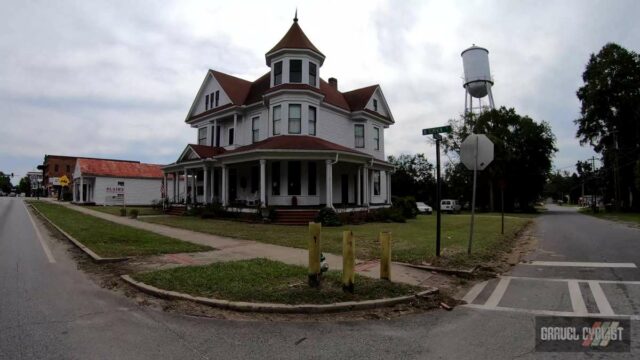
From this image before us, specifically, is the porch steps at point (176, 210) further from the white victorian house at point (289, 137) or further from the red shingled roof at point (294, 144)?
the red shingled roof at point (294, 144)

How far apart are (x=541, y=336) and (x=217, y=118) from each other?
88.4ft

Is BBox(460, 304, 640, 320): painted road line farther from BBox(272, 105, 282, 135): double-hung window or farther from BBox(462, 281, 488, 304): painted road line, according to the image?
BBox(272, 105, 282, 135): double-hung window

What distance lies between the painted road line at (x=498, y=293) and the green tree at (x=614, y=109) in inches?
1844

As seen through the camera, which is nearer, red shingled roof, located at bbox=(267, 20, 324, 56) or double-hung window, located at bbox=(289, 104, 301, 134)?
double-hung window, located at bbox=(289, 104, 301, 134)

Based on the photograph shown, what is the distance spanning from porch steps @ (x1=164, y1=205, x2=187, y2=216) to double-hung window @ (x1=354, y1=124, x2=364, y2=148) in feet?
41.8

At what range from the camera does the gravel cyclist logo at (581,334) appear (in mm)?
4453

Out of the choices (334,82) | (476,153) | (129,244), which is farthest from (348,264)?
(334,82)

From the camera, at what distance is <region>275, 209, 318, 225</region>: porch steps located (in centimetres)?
2042

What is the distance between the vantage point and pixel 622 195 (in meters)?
55.8

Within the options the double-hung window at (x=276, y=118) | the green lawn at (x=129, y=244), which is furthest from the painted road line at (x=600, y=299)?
the double-hung window at (x=276, y=118)

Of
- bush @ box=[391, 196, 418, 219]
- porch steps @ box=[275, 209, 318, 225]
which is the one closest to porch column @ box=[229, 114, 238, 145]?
porch steps @ box=[275, 209, 318, 225]

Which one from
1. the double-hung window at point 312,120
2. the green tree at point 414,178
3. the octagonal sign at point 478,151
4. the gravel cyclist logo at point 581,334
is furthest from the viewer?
the green tree at point 414,178

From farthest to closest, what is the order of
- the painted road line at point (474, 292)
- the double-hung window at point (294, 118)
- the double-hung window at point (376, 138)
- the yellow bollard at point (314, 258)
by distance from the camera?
the double-hung window at point (376, 138), the double-hung window at point (294, 118), the painted road line at point (474, 292), the yellow bollard at point (314, 258)

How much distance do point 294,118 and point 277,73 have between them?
322cm
